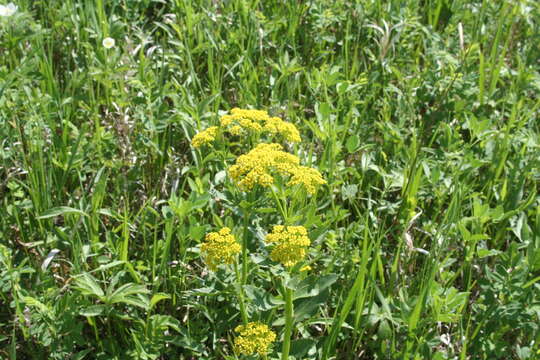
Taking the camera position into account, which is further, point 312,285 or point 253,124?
point 253,124

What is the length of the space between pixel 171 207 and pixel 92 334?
0.61 meters

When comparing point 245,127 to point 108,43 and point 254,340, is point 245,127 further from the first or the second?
point 108,43

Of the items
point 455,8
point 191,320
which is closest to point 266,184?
point 191,320

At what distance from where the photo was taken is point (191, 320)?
253 cm

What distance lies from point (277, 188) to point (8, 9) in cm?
204

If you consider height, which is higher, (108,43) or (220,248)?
(108,43)

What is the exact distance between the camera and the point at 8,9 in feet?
11.2

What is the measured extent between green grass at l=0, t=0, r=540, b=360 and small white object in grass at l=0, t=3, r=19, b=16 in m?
0.06

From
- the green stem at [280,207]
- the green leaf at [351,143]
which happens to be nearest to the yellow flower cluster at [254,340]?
the green stem at [280,207]

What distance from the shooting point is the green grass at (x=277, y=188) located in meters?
2.40

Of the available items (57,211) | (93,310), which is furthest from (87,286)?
(57,211)

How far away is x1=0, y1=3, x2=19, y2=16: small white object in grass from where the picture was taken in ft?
11.0

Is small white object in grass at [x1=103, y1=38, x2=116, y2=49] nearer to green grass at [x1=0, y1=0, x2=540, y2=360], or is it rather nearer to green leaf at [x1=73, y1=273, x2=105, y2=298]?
green grass at [x1=0, y1=0, x2=540, y2=360]

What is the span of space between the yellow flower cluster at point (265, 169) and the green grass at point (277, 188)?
0.35 feet
